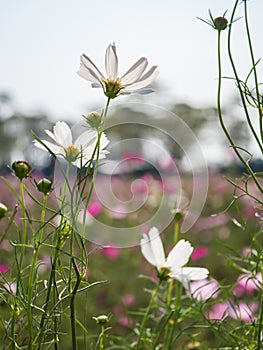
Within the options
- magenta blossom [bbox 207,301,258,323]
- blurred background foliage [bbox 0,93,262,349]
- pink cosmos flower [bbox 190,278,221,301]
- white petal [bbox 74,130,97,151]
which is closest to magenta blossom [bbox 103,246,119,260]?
blurred background foliage [bbox 0,93,262,349]

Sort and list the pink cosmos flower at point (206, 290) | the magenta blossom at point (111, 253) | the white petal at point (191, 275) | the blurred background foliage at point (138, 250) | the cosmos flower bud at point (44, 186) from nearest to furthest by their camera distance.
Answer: the cosmos flower bud at point (44, 186) → the white petal at point (191, 275) → the pink cosmos flower at point (206, 290) → the blurred background foliage at point (138, 250) → the magenta blossom at point (111, 253)

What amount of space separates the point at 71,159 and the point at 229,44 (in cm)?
15

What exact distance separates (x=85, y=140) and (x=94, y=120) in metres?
0.04

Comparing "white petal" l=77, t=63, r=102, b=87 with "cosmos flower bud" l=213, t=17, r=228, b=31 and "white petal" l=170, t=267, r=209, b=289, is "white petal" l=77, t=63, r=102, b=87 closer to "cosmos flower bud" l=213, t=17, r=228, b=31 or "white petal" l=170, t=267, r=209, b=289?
"cosmos flower bud" l=213, t=17, r=228, b=31

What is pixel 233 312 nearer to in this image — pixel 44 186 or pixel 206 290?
pixel 206 290

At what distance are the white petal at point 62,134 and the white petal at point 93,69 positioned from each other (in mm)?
42

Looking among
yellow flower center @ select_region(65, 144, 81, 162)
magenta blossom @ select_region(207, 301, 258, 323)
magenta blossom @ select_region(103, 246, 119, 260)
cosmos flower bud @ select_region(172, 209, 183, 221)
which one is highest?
yellow flower center @ select_region(65, 144, 81, 162)

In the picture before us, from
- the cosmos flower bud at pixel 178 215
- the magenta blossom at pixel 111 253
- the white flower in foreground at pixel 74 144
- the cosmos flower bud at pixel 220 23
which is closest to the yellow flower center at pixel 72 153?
the white flower in foreground at pixel 74 144

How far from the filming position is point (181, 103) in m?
13.0

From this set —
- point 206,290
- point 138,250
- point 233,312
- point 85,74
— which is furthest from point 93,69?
point 138,250

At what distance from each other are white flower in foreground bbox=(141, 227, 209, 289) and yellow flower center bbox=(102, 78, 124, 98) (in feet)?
0.56

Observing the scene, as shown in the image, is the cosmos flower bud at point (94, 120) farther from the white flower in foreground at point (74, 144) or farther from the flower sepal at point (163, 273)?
the flower sepal at point (163, 273)

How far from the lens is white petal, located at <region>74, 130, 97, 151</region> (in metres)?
0.48

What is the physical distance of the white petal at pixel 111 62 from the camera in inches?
19.3
